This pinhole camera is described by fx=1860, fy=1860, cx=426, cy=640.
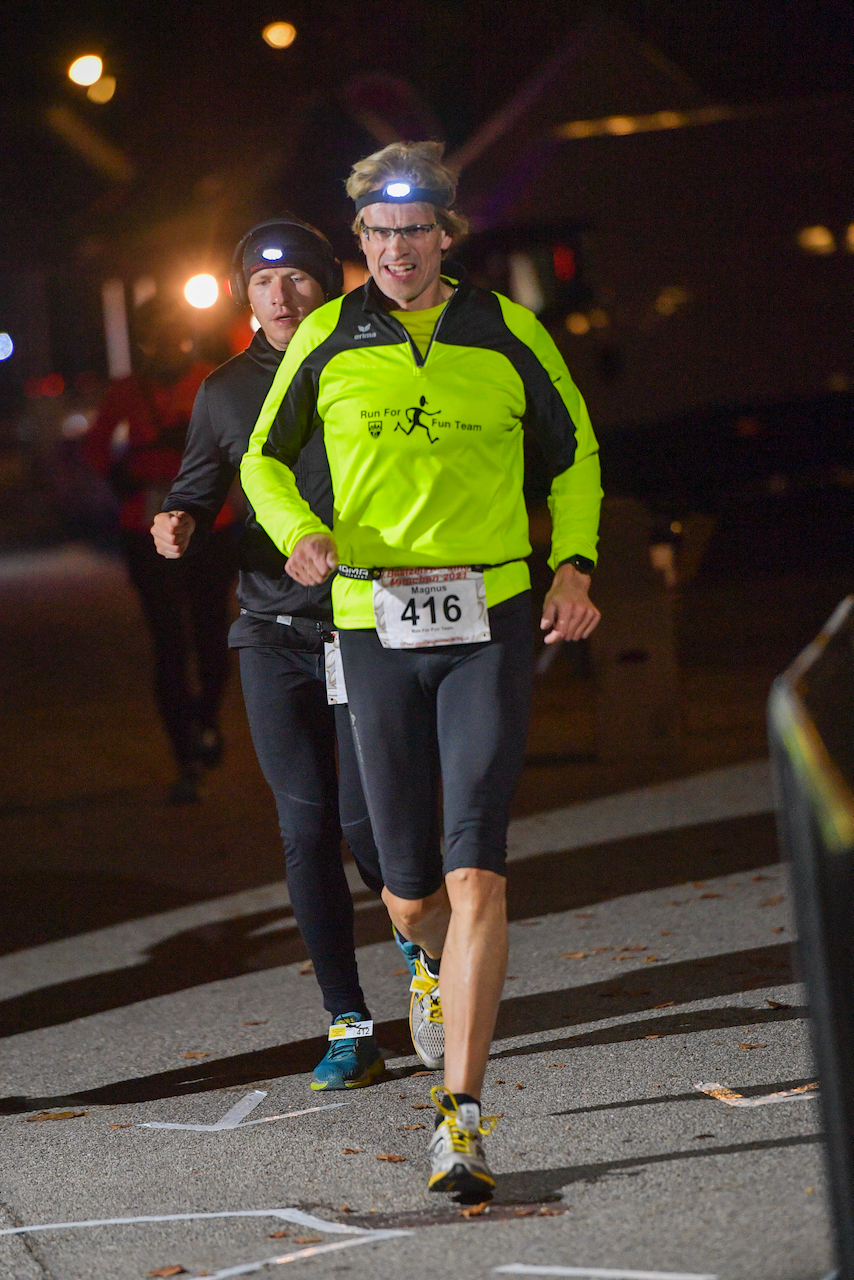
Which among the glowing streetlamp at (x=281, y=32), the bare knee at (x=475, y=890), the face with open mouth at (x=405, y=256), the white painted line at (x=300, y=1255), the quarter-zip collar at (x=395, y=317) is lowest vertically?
the white painted line at (x=300, y=1255)

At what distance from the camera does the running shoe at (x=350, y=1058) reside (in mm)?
5078

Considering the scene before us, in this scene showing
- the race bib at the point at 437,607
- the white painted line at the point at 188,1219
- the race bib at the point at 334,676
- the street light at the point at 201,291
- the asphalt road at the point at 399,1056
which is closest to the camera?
the asphalt road at the point at 399,1056

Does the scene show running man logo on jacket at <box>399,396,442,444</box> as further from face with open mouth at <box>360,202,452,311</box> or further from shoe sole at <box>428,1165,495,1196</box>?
shoe sole at <box>428,1165,495,1196</box>

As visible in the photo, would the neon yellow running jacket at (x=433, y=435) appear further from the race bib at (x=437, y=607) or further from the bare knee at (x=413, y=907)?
the bare knee at (x=413, y=907)

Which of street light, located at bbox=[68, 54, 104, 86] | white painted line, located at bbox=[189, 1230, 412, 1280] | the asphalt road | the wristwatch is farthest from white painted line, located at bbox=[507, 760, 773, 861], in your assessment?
street light, located at bbox=[68, 54, 104, 86]

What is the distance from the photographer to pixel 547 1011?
19.0 feet

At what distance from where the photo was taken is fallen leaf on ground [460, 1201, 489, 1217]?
3.93 metres

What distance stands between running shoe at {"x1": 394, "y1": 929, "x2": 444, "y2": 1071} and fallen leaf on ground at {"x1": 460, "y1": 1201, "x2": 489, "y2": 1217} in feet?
3.42

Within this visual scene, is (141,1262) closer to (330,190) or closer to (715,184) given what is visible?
(715,184)

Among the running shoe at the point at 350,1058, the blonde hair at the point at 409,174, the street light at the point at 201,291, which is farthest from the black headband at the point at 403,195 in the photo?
the street light at the point at 201,291

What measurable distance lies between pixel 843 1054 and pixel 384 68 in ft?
110

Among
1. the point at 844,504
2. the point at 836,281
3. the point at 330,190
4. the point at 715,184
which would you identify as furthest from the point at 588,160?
the point at 330,190

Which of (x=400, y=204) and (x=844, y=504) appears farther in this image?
(x=844, y=504)

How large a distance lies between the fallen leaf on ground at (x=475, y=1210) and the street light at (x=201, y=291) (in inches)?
235
